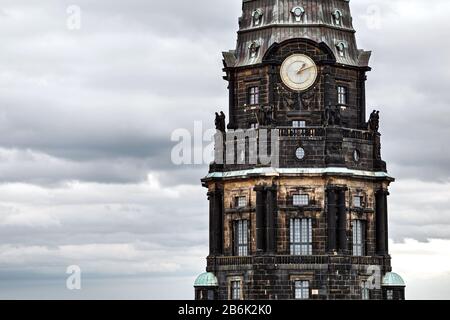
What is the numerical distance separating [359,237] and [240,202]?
10108 millimetres

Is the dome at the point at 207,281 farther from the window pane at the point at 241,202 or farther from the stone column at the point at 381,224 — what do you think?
the stone column at the point at 381,224

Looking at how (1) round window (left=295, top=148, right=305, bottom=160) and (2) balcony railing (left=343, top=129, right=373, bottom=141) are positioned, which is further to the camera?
(2) balcony railing (left=343, top=129, right=373, bottom=141)

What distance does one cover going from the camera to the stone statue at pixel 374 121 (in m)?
131

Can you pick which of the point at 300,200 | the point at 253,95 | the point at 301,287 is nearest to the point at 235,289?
the point at 301,287

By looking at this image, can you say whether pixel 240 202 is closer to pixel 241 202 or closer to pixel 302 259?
pixel 241 202

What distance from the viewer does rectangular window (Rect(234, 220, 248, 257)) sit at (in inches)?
5054

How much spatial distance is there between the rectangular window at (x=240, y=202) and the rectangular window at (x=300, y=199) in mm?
4276

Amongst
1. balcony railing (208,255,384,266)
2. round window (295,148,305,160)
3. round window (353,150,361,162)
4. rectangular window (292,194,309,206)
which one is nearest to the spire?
round window (353,150,361,162)

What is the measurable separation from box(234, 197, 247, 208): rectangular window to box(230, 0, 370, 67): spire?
1125cm

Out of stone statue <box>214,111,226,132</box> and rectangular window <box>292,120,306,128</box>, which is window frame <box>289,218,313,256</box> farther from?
stone statue <box>214,111,226,132</box>

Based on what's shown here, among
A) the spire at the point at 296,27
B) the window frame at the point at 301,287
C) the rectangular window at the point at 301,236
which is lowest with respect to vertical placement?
the window frame at the point at 301,287

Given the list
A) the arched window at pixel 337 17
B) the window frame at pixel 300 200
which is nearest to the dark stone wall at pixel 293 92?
the arched window at pixel 337 17

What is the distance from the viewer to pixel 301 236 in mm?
126750
